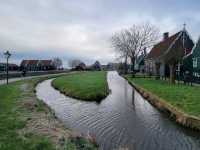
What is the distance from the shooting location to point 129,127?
A: 1122 centimetres

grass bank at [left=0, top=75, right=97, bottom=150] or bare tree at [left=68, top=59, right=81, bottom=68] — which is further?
bare tree at [left=68, top=59, right=81, bottom=68]

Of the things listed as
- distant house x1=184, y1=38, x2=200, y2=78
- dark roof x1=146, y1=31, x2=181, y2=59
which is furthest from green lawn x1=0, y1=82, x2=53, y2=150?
dark roof x1=146, y1=31, x2=181, y2=59

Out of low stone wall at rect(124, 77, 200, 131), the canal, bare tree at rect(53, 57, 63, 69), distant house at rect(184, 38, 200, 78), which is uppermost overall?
bare tree at rect(53, 57, 63, 69)

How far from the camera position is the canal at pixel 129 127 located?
8969 mm

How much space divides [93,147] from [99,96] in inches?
490

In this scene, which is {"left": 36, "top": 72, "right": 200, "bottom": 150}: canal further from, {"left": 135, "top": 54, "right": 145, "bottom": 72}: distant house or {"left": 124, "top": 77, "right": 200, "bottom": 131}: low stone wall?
{"left": 135, "top": 54, "right": 145, "bottom": 72}: distant house

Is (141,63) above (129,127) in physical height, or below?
above

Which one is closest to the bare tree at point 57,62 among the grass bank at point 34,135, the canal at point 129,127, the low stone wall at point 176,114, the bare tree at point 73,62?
the bare tree at point 73,62

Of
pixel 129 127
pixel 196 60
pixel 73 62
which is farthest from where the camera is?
pixel 73 62

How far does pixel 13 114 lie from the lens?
11312 millimetres

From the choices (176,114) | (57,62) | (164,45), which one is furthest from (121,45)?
(57,62)

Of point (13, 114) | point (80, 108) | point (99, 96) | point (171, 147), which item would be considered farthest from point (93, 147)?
point (99, 96)

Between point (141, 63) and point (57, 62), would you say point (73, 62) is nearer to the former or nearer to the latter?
point (57, 62)

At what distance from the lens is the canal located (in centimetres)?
897
